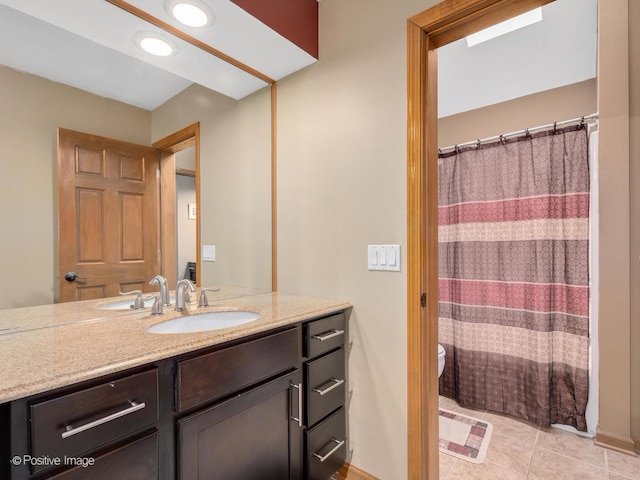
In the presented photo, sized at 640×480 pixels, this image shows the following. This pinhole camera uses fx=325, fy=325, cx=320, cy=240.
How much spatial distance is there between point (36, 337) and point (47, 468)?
1.37ft

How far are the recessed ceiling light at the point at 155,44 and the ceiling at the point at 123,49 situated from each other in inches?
0.7

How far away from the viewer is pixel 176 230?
1.53m

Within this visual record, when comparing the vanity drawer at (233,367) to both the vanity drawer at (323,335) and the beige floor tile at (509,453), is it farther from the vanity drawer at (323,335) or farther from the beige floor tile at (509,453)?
the beige floor tile at (509,453)

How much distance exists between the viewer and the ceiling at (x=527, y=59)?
1.80m

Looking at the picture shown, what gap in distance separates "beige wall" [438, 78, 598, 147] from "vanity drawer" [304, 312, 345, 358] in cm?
205

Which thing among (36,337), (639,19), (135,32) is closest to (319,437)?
(36,337)

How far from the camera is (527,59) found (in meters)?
2.09

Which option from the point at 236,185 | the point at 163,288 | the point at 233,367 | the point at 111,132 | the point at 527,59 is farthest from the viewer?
the point at 527,59

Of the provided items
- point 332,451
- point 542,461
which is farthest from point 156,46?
point 542,461

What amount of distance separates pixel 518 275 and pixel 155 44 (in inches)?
97.8

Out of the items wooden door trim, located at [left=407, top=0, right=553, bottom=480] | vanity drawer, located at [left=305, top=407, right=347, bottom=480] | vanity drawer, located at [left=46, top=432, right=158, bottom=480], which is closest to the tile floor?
wooden door trim, located at [left=407, top=0, right=553, bottom=480]

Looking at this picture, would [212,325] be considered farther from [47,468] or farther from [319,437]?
[47,468]

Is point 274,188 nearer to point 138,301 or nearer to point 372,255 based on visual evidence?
point 372,255

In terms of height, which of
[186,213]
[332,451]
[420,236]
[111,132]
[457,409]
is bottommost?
[457,409]
